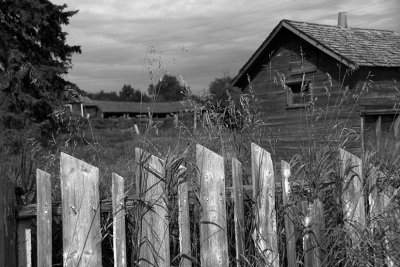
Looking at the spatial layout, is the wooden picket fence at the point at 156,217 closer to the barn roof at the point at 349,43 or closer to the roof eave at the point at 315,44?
the barn roof at the point at 349,43

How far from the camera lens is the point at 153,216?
2.62 metres

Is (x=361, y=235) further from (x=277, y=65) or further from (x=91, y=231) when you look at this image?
(x=277, y=65)

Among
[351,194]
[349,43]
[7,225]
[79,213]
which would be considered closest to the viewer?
[7,225]

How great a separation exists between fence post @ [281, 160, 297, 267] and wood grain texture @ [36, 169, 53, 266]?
4.48 ft

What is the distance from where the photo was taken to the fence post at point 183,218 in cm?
264

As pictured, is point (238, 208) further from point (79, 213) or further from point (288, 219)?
point (79, 213)

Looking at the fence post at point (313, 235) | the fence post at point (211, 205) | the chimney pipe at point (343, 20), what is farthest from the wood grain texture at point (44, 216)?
the chimney pipe at point (343, 20)

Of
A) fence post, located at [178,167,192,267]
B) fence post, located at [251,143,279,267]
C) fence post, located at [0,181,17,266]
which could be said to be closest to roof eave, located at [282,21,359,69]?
fence post, located at [251,143,279,267]

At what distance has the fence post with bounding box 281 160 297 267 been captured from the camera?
296cm

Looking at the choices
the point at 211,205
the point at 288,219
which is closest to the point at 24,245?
the point at 211,205

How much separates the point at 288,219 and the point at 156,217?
85 centimetres

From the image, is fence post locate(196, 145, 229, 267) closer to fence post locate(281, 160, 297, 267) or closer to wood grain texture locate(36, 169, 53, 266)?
fence post locate(281, 160, 297, 267)

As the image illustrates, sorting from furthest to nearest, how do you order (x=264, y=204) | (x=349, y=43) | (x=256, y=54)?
1. (x=256, y=54)
2. (x=349, y=43)
3. (x=264, y=204)

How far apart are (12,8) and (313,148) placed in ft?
73.9
